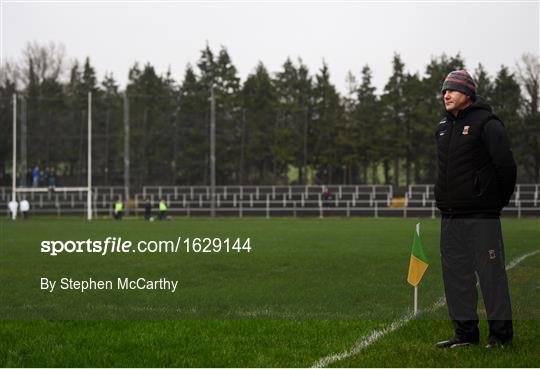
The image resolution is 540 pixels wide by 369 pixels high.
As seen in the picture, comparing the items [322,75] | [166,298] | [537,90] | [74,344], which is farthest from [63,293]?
[322,75]

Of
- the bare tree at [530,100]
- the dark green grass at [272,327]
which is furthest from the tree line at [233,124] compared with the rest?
the dark green grass at [272,327]

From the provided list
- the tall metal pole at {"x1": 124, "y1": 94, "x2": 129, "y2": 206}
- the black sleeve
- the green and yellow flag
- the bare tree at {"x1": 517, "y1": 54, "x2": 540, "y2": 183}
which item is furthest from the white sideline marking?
the tall metal pole at {"x1": 124, "y1": 94, "x2": 129, "y2": 206}

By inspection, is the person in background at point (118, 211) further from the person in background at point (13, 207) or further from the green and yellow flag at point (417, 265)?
the green and yellow flag at point (417, 265)

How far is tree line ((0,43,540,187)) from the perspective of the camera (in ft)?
149

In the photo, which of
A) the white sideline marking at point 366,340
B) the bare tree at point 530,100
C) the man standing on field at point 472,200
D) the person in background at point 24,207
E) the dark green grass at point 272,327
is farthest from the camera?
the person in background at point 24,207

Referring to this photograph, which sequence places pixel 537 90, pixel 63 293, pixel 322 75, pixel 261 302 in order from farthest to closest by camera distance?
pixel 322 75
pixel 537 90
pixel 63 293
pixel 261 302

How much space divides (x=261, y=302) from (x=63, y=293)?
9.49 feet

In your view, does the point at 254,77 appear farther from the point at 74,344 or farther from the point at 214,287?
the point at 74,344

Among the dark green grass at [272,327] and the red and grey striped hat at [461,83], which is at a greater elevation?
the red and grey striped hat at [461,83]

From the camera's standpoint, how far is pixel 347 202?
161 ft

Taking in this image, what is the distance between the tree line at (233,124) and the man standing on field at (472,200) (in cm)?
3669

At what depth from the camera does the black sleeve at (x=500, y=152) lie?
5.92m

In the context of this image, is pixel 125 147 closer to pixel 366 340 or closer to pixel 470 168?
pixel 366 340

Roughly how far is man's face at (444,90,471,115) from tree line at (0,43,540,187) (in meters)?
36.7
